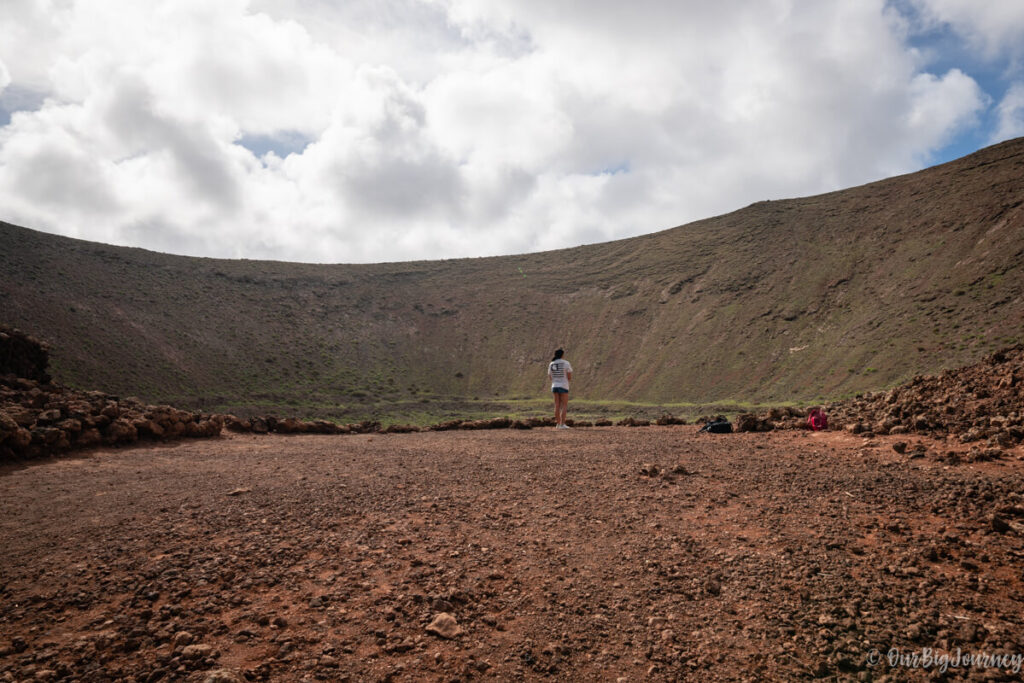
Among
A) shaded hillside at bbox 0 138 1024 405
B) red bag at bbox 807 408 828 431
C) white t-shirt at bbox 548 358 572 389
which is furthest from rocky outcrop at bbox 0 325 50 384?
shaded hillside at bbox 0 138 1024 405

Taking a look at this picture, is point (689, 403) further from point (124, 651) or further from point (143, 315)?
point (143, 315)

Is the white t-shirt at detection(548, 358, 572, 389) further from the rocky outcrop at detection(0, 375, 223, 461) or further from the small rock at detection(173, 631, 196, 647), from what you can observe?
the small rock at detection(173, 631, 196, 647)

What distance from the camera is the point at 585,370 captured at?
45656mm

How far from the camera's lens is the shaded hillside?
102 feet

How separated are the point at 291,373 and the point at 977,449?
4439 cm

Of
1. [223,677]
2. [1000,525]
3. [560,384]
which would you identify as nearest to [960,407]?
[1000,525]

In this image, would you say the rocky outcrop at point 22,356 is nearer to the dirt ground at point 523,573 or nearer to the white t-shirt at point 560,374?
the dirt ground at point 523,573

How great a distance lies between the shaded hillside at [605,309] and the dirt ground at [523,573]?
2515cm

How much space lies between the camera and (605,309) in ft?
168

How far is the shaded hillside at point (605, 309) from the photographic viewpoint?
102ft

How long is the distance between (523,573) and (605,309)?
47.6 metres

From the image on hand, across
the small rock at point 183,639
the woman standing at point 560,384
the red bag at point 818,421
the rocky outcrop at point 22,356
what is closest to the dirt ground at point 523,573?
the small rock at point 183,639

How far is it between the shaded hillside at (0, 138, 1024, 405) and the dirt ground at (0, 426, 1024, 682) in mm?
25151

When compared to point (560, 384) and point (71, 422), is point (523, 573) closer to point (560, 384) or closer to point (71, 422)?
point (560, 384)
